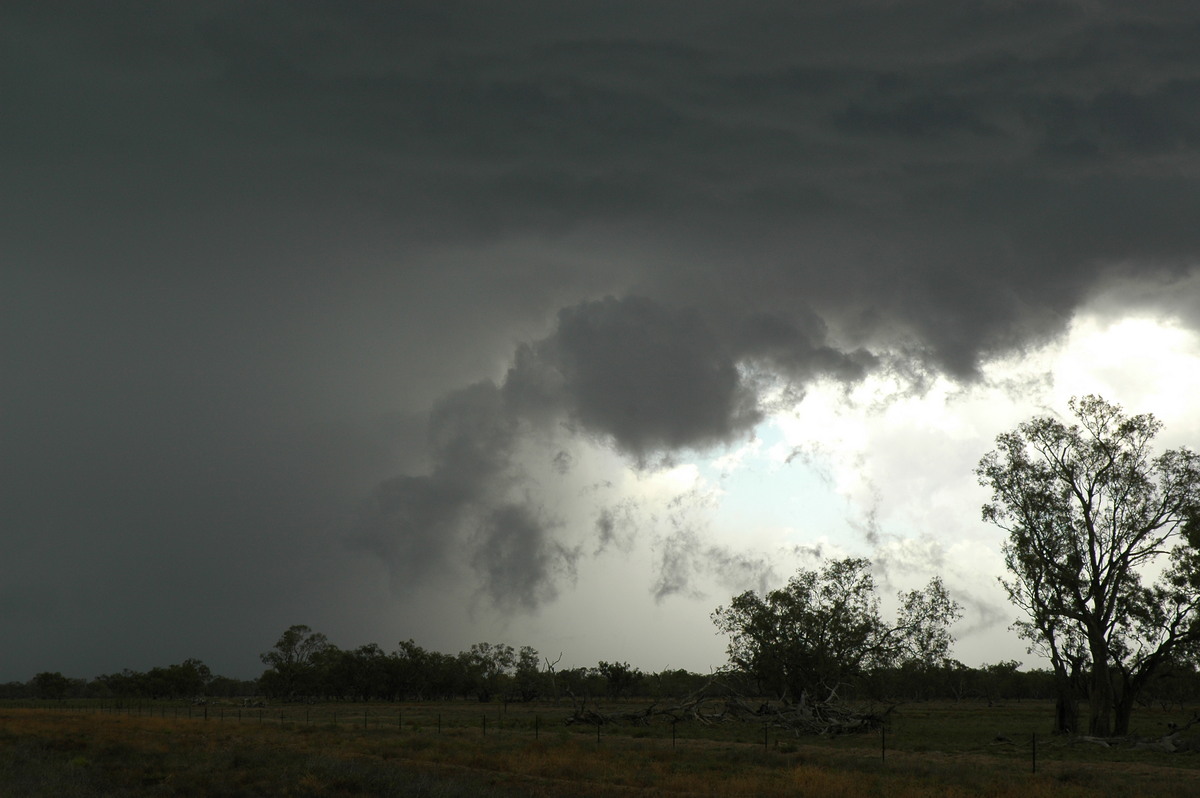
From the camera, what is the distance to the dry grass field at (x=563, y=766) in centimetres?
2773

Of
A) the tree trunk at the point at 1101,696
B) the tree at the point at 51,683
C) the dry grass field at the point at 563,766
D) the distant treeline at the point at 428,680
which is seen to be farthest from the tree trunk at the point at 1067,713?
the tree at the point at 51,683

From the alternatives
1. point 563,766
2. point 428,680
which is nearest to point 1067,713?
point 563,766

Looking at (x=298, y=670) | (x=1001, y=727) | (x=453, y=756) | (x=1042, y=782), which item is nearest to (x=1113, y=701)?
(x=1001, y=727)

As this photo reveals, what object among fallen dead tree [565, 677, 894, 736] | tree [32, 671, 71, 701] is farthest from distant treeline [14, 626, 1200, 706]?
→ fallen dead tree [565, 677, 894, 736]

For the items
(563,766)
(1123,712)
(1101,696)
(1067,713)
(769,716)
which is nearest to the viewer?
(563,766)

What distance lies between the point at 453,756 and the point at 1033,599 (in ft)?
116

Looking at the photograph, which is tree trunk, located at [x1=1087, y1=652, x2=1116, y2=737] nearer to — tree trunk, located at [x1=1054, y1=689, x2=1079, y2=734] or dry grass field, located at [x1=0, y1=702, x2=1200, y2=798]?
tree trunk, located at [x1=1054, y1=689, x2=1079, y2=734]

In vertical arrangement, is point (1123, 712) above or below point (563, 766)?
above

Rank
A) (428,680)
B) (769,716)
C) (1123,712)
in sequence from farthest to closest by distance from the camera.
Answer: (428,680)
(769,716)
(1123,712)

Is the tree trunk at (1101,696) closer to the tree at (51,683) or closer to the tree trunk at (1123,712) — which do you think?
the tree trunk at (1123,712)

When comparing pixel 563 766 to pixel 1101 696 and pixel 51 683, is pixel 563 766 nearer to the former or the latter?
pixel 1101 696

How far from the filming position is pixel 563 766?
33.8 meters

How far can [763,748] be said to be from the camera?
4300 cm

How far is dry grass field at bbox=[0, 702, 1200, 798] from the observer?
27.7 metres
